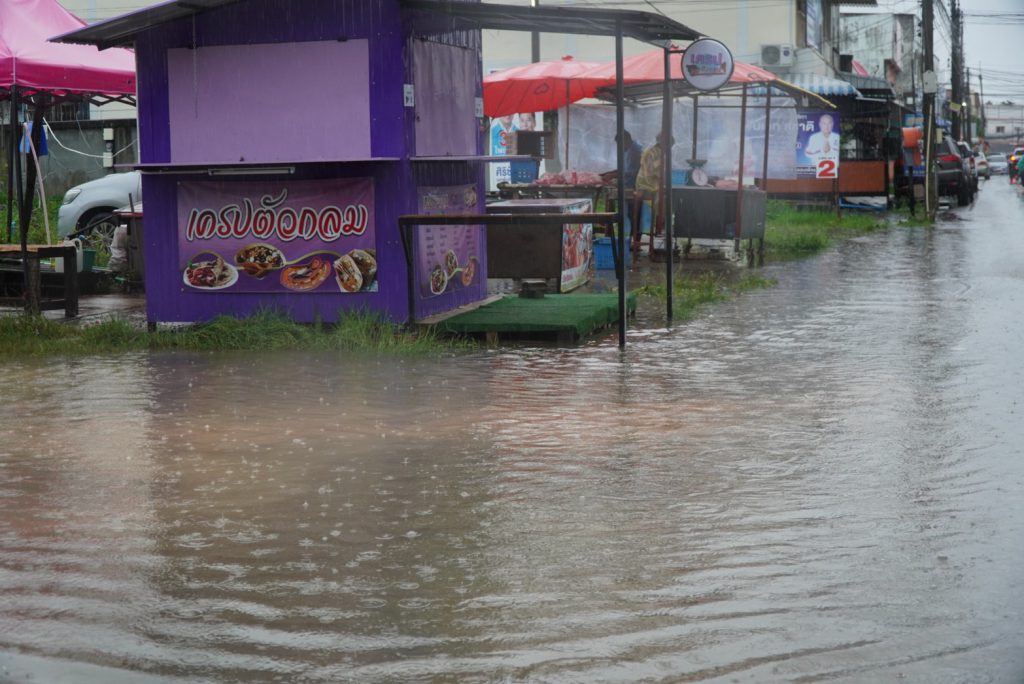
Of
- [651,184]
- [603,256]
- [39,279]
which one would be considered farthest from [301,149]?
[651,184]

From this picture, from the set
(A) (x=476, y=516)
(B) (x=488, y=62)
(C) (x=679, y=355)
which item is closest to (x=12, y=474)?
(A) (x=476, y=516)

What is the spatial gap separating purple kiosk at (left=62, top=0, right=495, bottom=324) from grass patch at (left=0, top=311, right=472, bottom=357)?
30 cm

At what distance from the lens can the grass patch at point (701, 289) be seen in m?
14.9

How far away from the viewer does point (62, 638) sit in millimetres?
4668

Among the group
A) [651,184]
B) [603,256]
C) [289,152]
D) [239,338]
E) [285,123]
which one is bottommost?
[239,338]

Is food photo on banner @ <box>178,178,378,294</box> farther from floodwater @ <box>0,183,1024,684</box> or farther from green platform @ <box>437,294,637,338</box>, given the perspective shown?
floodwater @ <box>0,183,1024,684</box>

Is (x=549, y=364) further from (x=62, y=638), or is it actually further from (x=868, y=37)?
(x=868, y=37)

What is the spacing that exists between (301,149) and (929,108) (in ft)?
76.6

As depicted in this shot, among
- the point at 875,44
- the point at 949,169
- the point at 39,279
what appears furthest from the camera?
the point at 875,44

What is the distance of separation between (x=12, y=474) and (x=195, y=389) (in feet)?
8.73

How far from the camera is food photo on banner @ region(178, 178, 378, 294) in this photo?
41.1ft

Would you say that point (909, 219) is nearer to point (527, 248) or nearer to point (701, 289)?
point (701, 289)

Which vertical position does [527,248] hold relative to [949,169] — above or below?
below

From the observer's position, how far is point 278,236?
12742mm
